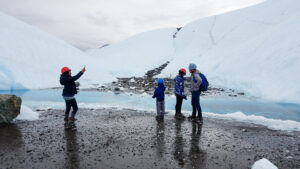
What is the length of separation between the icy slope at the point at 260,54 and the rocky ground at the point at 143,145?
32.3 ft

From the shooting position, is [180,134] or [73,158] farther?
[180,134]

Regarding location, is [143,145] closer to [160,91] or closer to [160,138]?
[160,138]

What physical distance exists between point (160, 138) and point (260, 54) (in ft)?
60.0

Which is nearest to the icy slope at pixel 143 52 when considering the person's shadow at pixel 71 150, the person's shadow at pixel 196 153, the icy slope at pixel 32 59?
the icy slope at pixel 32 59

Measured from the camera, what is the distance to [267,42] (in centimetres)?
2111

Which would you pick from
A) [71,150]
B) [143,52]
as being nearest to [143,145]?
[71,150]

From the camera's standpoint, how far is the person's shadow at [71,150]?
3.88 metres

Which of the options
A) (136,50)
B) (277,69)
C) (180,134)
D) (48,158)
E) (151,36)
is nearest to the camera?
(48,158)

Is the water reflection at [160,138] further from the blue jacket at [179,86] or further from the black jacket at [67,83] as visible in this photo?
the black jacket at [67,83]

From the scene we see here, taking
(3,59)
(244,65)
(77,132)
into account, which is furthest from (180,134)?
(3,59)

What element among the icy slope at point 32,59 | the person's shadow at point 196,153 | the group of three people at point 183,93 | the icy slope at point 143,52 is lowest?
the person's shadow at point 196,153

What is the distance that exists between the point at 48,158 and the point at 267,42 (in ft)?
74.3

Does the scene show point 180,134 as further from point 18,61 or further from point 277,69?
point 18,61

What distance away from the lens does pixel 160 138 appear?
550 centimetres
